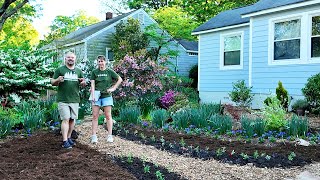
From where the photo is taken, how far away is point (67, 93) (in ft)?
17.6

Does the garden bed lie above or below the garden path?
above

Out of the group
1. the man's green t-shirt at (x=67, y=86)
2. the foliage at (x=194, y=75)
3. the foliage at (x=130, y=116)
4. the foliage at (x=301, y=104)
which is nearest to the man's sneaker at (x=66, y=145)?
the man's green t-shirt at (x=67, y=86)

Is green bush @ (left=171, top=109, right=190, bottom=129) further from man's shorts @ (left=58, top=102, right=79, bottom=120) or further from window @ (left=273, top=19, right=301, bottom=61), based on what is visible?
window @ (left=273, top=19, right=301, bottom=61)

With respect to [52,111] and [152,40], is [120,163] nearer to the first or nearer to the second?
[52,111]

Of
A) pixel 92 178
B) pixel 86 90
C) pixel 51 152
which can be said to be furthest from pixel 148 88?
pixel 92 178

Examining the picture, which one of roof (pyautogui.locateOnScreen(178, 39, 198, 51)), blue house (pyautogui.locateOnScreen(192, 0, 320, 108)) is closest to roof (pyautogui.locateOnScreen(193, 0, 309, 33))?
blue house (pyautogui.locateOnScreen(192, 0, 320, 108))

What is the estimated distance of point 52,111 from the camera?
741cm

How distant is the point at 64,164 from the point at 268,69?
8388mm

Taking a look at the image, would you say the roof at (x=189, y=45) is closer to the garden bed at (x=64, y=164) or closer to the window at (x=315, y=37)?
the window at (x=315, y=37)

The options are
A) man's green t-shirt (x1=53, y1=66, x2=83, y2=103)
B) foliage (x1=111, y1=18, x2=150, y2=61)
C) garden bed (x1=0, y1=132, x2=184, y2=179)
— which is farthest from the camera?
foliage (x1=111, y1=18, x2=150, y2=61)

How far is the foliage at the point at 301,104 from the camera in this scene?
9403 mm

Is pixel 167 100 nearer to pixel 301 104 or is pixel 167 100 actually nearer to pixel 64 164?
pixel 301 104

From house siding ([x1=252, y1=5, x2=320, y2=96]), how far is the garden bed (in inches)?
284

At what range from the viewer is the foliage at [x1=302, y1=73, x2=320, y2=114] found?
8.91 meters
